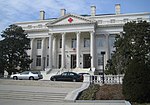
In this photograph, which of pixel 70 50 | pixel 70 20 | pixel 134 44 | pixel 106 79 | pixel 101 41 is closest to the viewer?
pixel 106 79

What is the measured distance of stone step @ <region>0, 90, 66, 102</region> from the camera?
66.0ft

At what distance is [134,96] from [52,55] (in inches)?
1663

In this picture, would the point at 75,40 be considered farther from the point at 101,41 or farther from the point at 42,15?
the point at 42,15

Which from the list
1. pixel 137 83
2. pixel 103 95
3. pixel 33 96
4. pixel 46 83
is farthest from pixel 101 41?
pixel 137 83

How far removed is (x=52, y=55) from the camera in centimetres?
5794

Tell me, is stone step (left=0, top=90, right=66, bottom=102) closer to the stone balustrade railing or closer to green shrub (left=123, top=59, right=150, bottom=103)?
Answer: green shrub (left=123, top=59, right=150, bottom=103)

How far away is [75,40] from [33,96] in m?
40.3

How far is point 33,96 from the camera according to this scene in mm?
20875

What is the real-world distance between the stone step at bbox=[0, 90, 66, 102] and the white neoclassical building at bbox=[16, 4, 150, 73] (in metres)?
30.1

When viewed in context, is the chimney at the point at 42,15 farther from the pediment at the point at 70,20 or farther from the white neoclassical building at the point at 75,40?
the pediment at the point at 70,20

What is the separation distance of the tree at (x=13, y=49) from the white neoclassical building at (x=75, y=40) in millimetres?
6370

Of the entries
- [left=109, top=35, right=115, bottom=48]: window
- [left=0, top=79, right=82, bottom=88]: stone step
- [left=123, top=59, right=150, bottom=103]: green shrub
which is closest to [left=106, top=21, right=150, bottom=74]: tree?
[left=0, top=79, right=82, bottom=88]: stone step

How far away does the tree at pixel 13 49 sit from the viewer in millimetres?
50219

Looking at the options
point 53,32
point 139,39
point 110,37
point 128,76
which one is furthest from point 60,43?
point 128,76
